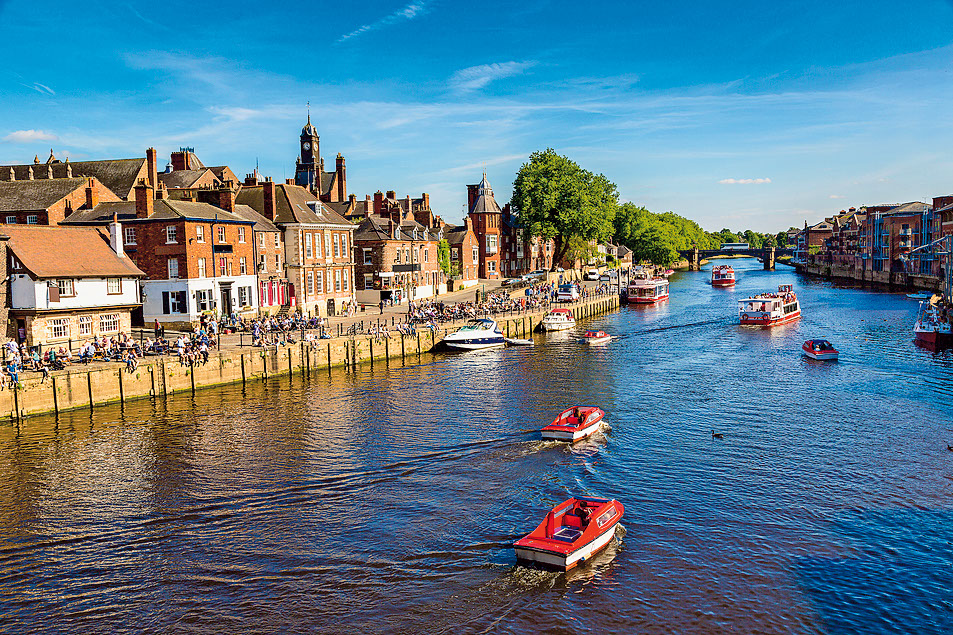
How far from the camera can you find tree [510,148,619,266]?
12781cm

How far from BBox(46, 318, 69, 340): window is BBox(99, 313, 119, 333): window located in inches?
100

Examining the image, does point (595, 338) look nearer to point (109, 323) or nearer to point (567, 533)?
point (109, 323)

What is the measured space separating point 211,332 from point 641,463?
119ft

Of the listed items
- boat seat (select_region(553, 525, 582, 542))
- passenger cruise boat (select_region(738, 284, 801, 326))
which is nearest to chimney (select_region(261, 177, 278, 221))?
passenger cruise boat (select_region(738, 284, 801, 326))

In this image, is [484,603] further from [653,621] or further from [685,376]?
[685,376]

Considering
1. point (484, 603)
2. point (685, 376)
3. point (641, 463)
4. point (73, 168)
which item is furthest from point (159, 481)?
point (73, 168)

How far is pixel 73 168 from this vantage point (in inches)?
3260

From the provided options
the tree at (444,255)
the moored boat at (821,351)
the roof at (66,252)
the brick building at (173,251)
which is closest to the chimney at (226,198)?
the brick building at (173,251)

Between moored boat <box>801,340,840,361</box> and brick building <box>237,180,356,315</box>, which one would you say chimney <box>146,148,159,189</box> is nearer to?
brick building <box>237,180,356,315</box>

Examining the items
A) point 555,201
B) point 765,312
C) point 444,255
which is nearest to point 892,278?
point 555,201

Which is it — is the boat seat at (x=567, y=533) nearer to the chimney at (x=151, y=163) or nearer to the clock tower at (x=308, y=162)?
the chimney at (x=151, y=163)

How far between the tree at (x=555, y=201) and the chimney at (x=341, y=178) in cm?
3304

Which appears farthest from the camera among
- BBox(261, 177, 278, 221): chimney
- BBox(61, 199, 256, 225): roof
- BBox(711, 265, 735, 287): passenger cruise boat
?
BBox(711, 265, 735, 287): passenger cruise boat

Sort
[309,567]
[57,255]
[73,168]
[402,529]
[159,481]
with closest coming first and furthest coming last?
[309,567] < [402,529] < [159,481] < [57,255] < [73,168]
